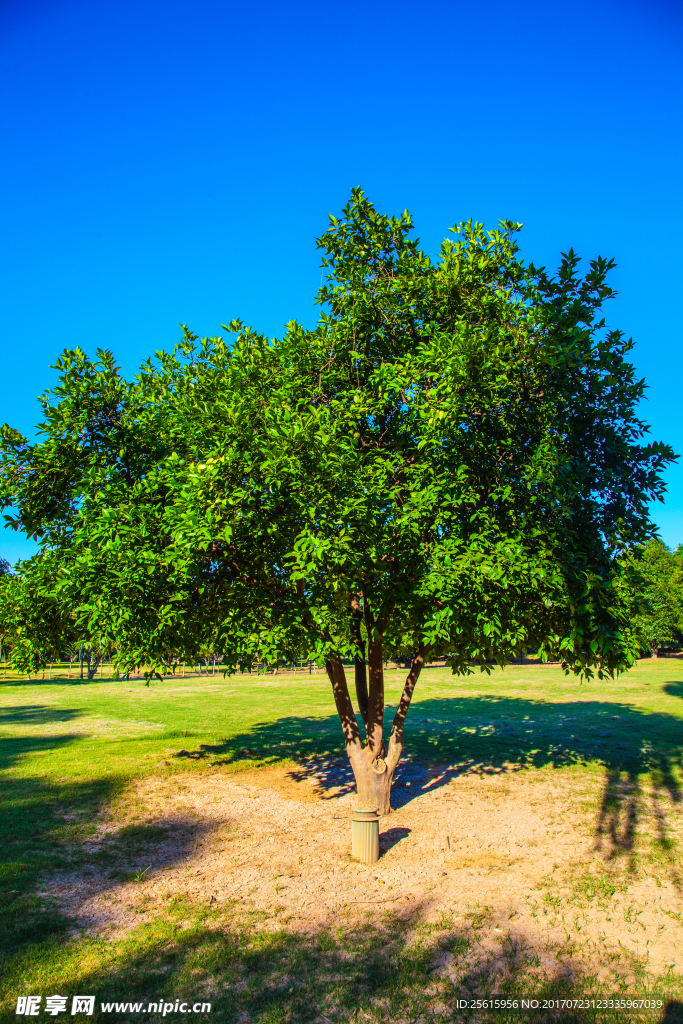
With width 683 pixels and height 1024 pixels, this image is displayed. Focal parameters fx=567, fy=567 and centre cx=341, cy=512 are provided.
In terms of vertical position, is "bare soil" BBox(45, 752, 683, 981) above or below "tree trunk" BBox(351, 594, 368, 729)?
below

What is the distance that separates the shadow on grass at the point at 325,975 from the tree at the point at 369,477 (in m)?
3.62

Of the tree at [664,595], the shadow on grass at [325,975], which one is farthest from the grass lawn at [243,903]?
the tree at [664,595]

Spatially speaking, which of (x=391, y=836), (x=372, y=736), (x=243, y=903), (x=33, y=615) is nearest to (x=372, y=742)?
(x=372, y=736)

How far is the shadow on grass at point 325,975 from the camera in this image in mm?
5434

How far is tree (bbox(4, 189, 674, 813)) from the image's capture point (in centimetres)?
827

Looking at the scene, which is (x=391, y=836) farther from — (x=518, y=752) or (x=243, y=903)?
(x=518, y=752)

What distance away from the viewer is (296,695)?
3572cm

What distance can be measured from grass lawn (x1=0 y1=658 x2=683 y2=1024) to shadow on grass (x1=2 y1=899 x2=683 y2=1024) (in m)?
0.02

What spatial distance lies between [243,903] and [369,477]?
20.8 feet

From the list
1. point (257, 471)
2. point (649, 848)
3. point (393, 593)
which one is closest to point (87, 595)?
point (257, 471)

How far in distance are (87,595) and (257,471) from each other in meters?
3.37

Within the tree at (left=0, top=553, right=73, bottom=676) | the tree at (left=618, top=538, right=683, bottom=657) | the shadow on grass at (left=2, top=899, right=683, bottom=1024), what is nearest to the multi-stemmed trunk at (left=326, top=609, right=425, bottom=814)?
the shadow on grass at (left=2, top=899, right=683, bottom=1024)

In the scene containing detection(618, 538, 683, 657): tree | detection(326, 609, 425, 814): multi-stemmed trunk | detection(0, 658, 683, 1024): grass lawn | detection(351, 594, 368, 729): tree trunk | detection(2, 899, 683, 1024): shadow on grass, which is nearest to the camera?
detection(2, 899, 683, 1024): shadow on grass

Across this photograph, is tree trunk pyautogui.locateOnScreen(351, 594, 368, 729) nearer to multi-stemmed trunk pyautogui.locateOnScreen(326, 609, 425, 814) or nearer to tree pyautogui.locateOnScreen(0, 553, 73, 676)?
multi-stemmed trunk pyautogui.locateOnScreen(326, 609, 425, 814)
